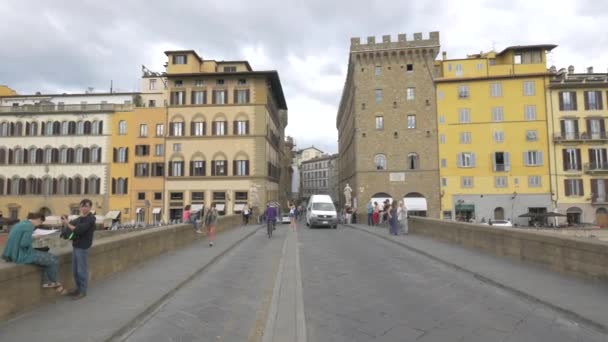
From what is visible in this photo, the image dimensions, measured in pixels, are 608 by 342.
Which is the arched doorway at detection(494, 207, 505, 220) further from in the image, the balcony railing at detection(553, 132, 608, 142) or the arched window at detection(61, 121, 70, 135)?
the arched window at detection(61, 121, 70, 135)

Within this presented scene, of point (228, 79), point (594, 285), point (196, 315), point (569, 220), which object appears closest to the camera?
point (196, 315)

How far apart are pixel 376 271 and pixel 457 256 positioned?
347 centimetres

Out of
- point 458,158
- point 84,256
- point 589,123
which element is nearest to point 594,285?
point 84,256

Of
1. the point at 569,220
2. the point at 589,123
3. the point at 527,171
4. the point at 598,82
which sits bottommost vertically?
the point at 569,220

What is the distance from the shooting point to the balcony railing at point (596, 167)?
44.0m

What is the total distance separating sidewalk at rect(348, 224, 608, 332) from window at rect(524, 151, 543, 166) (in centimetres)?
3993

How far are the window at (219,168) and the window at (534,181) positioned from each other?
36024 millimetres

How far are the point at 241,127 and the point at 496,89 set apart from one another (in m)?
31.3

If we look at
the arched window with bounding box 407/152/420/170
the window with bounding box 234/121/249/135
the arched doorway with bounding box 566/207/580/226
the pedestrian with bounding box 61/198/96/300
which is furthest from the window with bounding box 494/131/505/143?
the pedestrian with bounding box 61/198/96/300

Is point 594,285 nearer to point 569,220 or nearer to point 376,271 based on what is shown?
point 376,271

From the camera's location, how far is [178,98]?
4738cm

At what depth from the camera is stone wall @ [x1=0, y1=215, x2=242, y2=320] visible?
17.8ft

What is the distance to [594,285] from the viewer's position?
23.7ft

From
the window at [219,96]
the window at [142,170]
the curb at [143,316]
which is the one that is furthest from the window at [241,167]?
the curb at [143,316]
